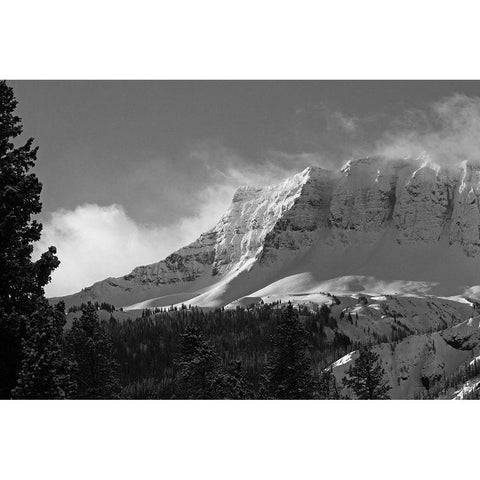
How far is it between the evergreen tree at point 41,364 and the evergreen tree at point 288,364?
2219cm

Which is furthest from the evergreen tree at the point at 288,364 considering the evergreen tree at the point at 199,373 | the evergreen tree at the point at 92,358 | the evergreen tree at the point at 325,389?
the evergreen tree at the point at 92,358

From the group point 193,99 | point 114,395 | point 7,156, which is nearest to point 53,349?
point 7,156

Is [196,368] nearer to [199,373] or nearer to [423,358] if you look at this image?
[199,373]

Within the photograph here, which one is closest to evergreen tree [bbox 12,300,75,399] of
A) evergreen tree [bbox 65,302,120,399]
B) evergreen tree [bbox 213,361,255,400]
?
evergreen tree [bbox 65,302,120,399]

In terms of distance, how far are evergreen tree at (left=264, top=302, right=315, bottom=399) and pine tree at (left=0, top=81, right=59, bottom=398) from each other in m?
21.7

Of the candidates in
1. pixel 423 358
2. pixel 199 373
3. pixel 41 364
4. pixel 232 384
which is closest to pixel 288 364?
pixel 232 384

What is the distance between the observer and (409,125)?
256ft

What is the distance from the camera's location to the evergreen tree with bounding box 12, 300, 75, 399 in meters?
20.2

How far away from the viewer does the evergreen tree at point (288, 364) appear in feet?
134

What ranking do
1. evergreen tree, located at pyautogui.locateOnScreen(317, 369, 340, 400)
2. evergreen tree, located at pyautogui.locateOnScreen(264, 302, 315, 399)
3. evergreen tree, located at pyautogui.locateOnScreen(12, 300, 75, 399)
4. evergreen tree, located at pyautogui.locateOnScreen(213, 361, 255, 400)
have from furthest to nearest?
evergreen tree, located at pyautogui.locateOnScreen(317, 369, 340, 400) → evergreen tree, located at pyautogui.locateOnScreen(213, 361, 255, 400) → evergreen tree, located at pyautogui.locateOnScreen(264, 302, 315, 399) → evergreen tree, located at pyautogui.locateOnScreen(12, 300, 75, 399)

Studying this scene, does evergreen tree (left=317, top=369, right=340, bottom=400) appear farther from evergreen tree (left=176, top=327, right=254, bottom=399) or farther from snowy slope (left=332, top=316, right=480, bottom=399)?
snowy slope (left=332, top=316, right=480, bottom=399)

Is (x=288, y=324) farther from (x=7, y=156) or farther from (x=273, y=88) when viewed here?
(x=7, y=156)

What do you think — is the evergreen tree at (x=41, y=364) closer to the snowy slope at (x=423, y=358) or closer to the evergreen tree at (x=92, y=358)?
the evergreen tree at (x=92, y=358)
